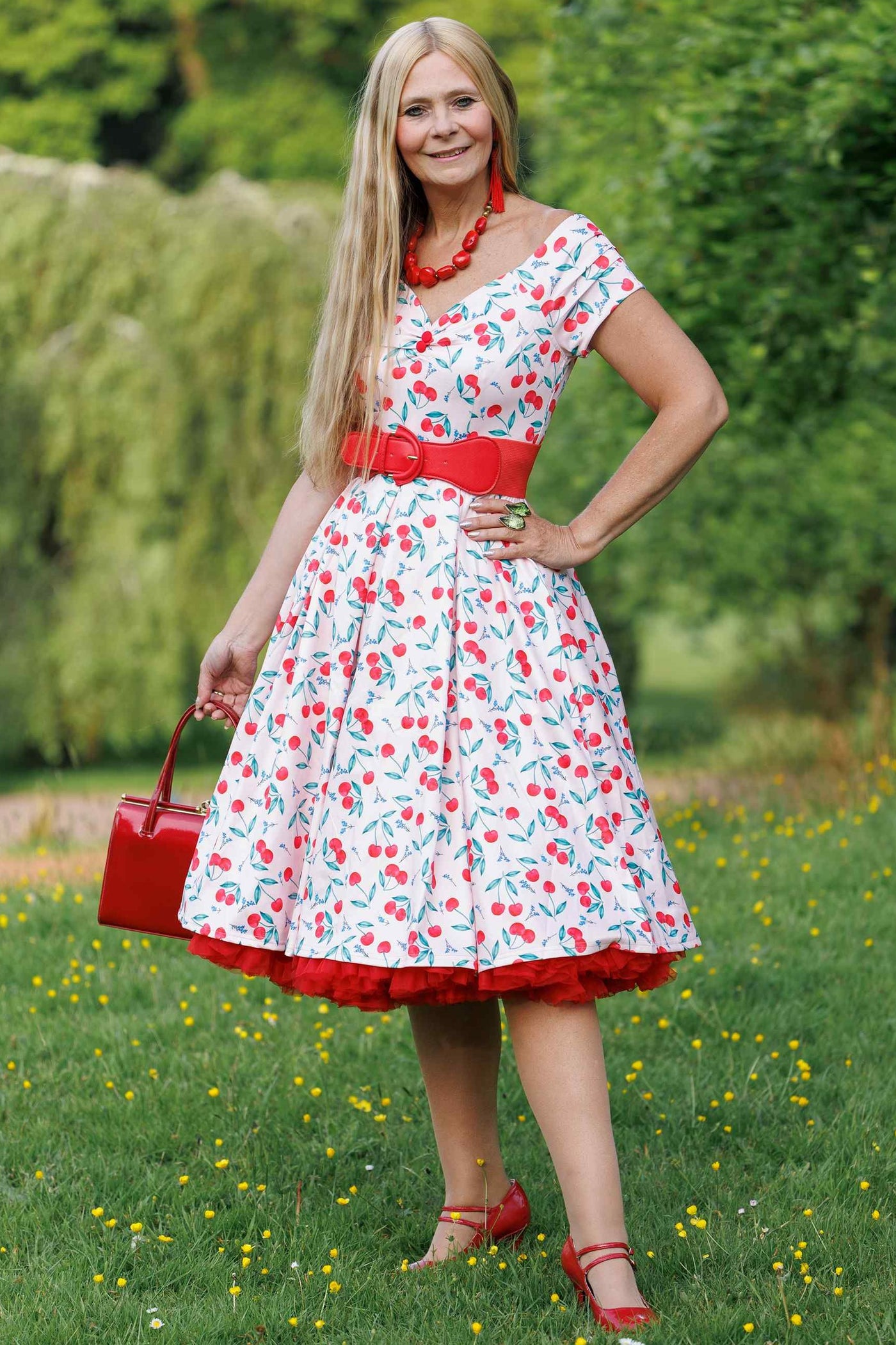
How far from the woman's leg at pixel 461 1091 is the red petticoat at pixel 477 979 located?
0.79 ft

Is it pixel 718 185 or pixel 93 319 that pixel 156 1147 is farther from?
pixel 93 319

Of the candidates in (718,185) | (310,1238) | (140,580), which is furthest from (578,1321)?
(140,580)

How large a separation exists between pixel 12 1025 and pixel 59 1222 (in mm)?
1033

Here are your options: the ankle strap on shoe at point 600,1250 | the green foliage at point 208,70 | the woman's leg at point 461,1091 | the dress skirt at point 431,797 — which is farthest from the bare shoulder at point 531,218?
the green foliage at point 208,70

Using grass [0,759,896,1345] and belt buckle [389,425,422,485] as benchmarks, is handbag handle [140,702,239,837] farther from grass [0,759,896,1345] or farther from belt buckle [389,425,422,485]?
grass [0,759,896,1345]

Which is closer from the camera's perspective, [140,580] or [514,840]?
[514,840]

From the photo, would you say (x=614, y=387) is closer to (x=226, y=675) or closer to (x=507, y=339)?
(x=226, y=675)

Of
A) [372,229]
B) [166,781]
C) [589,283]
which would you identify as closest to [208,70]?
[372,229]

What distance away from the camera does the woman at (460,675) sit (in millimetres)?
2164

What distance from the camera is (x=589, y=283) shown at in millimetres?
2293

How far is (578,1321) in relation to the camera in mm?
2219

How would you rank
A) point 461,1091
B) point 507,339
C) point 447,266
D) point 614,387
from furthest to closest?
point 614,387
point 461,1091
point 447,266
point 507,339

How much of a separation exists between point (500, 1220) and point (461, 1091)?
0.82 ft

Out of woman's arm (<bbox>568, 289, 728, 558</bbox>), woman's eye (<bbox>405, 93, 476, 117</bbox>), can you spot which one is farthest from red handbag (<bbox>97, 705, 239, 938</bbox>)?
woman's eye (<bbox>405, 93, 476, 117</bbox>)
